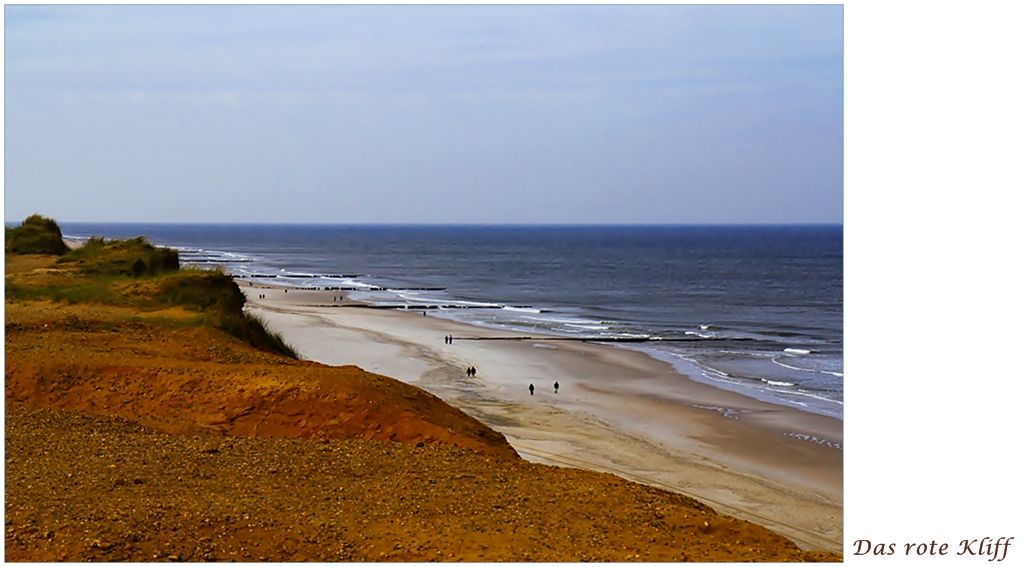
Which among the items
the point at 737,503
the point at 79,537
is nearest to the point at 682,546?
the point at 79,537

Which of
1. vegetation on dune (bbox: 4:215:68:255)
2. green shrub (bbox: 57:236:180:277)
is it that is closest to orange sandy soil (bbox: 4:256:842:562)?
green shrub (bbox: 57:236:180:277)

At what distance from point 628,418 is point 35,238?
34181 mm

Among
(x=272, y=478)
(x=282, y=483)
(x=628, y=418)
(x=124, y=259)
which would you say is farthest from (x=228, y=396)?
(x=124, y=259)

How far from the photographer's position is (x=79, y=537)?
659 cm

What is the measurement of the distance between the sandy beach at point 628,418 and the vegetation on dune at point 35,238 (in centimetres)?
1238

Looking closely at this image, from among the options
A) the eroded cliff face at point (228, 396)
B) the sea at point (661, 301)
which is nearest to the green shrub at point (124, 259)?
the eroded cliff face at point (228, 396)

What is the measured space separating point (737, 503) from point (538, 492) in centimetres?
1139

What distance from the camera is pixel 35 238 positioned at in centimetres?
4456

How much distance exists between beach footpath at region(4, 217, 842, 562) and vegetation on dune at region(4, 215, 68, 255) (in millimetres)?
29149

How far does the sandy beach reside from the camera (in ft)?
66.7

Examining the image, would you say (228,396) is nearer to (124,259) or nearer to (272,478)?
(272,478)

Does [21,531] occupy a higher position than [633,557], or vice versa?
[21,531]

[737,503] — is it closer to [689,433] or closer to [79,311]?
[689,433]

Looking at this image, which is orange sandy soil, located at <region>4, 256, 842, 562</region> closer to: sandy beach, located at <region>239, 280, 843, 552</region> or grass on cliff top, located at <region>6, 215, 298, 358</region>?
grass on cliff top, located at <region>6, 215, 298, 358</region>
